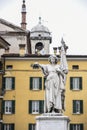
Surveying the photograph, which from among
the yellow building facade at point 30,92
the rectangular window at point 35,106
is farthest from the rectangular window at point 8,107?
the rectangular window at point 35,106

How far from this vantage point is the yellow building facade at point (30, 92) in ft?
209

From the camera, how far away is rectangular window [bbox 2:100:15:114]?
63.9m

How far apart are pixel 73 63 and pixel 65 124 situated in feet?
129

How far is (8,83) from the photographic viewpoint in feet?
211

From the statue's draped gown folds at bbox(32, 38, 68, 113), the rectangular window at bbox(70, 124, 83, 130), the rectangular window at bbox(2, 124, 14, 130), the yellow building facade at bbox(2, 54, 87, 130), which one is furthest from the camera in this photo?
the yellow building facade at bbox(2, 54, 87, 130)

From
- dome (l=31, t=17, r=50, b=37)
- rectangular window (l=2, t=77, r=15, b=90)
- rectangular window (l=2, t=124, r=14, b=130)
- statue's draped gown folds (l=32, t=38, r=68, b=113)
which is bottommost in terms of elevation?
rectangular window (l=2, t=124, r=14, b=130)

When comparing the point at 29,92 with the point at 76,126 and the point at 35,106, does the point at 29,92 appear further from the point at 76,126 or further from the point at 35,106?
the point at 76,126

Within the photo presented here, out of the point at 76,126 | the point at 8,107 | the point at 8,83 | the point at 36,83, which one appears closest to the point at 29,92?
the point at 36,83

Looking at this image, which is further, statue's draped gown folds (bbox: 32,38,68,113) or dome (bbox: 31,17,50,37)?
dome (bbox: 31,17,50,37)

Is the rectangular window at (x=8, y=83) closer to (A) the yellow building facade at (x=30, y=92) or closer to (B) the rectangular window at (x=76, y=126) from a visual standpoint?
(A) the yellow building facade at (x=30, y=92)

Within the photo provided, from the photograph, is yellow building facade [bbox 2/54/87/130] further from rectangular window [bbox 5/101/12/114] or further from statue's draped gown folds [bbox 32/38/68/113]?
statue's draped gown folds [bbox 32/38/68/113]

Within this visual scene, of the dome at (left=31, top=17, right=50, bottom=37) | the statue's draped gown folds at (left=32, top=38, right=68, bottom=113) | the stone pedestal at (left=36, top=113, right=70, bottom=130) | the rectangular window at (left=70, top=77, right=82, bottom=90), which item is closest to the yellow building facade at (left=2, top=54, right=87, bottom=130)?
the rectangular window at (left=70, top=77, right=82, bottom=90)

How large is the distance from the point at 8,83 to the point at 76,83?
737cm

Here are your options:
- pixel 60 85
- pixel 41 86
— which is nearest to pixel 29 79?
pixel 41 86
